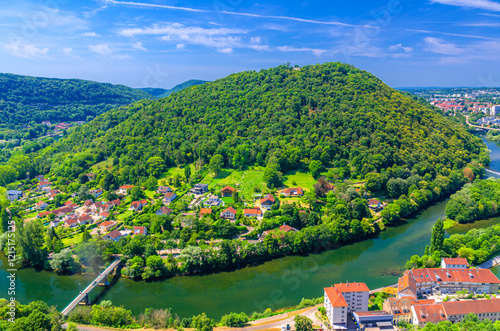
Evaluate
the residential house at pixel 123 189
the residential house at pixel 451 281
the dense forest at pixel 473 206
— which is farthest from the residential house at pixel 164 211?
the dense forest at pixel 473 206

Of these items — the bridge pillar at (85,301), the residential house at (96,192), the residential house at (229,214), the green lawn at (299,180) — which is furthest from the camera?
the green lawn at (299,180)

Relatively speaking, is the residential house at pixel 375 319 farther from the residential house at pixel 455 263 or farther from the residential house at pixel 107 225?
the residential house at pixel 107 225

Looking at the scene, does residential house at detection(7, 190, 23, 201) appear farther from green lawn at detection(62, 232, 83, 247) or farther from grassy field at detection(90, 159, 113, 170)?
green lawn at detection(62, 232, 83, 247)

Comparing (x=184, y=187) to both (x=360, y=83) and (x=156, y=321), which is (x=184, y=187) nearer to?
(x=156, y=321)

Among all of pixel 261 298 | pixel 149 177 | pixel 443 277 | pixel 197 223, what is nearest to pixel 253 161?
pixel 149 177

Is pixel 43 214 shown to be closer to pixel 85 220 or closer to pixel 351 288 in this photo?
pixel 85 220
